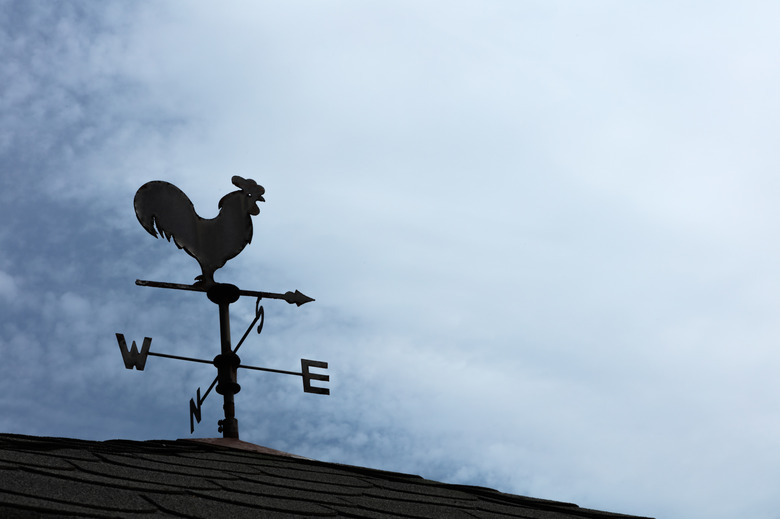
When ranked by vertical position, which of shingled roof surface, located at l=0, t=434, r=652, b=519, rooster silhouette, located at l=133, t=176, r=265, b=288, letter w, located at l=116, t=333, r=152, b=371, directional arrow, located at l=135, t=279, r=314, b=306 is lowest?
→ shingled roof surface, located at l=0, t=434, r=652, b=519

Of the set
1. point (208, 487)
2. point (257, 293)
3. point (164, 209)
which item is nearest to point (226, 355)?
point (257, 293)

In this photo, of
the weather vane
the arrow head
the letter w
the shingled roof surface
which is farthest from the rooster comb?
the shingled roof surface

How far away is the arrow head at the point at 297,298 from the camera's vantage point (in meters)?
5.25

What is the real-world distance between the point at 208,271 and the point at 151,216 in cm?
44

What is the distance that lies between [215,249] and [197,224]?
189 millimetres

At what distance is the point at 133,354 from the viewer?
4.85 meters

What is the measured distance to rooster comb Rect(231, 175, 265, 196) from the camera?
5.38 m

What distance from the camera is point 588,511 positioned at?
429 cm

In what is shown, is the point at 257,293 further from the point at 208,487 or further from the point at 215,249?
the point at 208,487

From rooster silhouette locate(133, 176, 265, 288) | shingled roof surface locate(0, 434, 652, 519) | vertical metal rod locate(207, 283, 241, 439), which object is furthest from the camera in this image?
rooster silhouette locate(133, 176, 265, 288)

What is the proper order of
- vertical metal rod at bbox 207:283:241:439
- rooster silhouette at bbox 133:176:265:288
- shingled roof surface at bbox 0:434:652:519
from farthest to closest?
rooster silhouette at bbox 133:176:265:288 → vertical metal rod at bbox 207:283:241:439 → shingled roof surface at bbox 0:434:652:519

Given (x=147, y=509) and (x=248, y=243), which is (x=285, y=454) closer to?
(x=248, y=243)

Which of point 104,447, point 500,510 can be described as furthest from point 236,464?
point 500,510

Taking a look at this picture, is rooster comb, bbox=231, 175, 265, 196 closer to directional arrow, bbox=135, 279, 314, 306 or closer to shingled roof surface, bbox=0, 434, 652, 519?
directional arrow, bbox=135, 279, 314, 306
